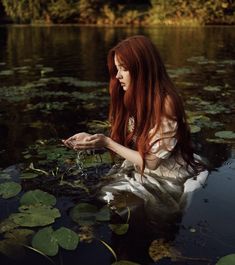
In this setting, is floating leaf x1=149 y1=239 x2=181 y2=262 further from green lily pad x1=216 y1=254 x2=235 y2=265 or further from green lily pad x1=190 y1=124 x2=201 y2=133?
green lily pad x1=190 y1=124 x2=201 y2=133

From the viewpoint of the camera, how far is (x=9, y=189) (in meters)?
3.49

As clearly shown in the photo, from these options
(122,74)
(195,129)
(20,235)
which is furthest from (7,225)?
(195,129)

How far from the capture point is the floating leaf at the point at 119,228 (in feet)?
9.44

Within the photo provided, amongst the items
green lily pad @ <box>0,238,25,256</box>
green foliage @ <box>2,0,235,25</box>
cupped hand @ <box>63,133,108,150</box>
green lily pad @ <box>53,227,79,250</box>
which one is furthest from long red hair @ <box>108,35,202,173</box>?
green foliage @ <box>2,0,235,25</box>

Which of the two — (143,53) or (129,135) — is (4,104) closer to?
(129,135)

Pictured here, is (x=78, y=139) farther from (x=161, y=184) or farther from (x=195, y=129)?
Result: (x=195, y=129)

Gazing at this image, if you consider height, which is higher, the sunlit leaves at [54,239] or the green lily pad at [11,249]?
the sunlit leaves at [54,239]

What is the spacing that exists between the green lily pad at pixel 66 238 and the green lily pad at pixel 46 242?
31mm

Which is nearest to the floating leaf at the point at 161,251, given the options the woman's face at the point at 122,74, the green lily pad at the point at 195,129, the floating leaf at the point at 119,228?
the floating leaf at the point at 119,228

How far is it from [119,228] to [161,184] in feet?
1.82

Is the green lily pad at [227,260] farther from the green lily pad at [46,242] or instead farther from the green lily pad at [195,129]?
the green lily pad at [195,129]

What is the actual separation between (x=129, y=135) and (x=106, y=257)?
1.08m

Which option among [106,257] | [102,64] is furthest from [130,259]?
[102,64]

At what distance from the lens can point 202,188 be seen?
11.5ft
